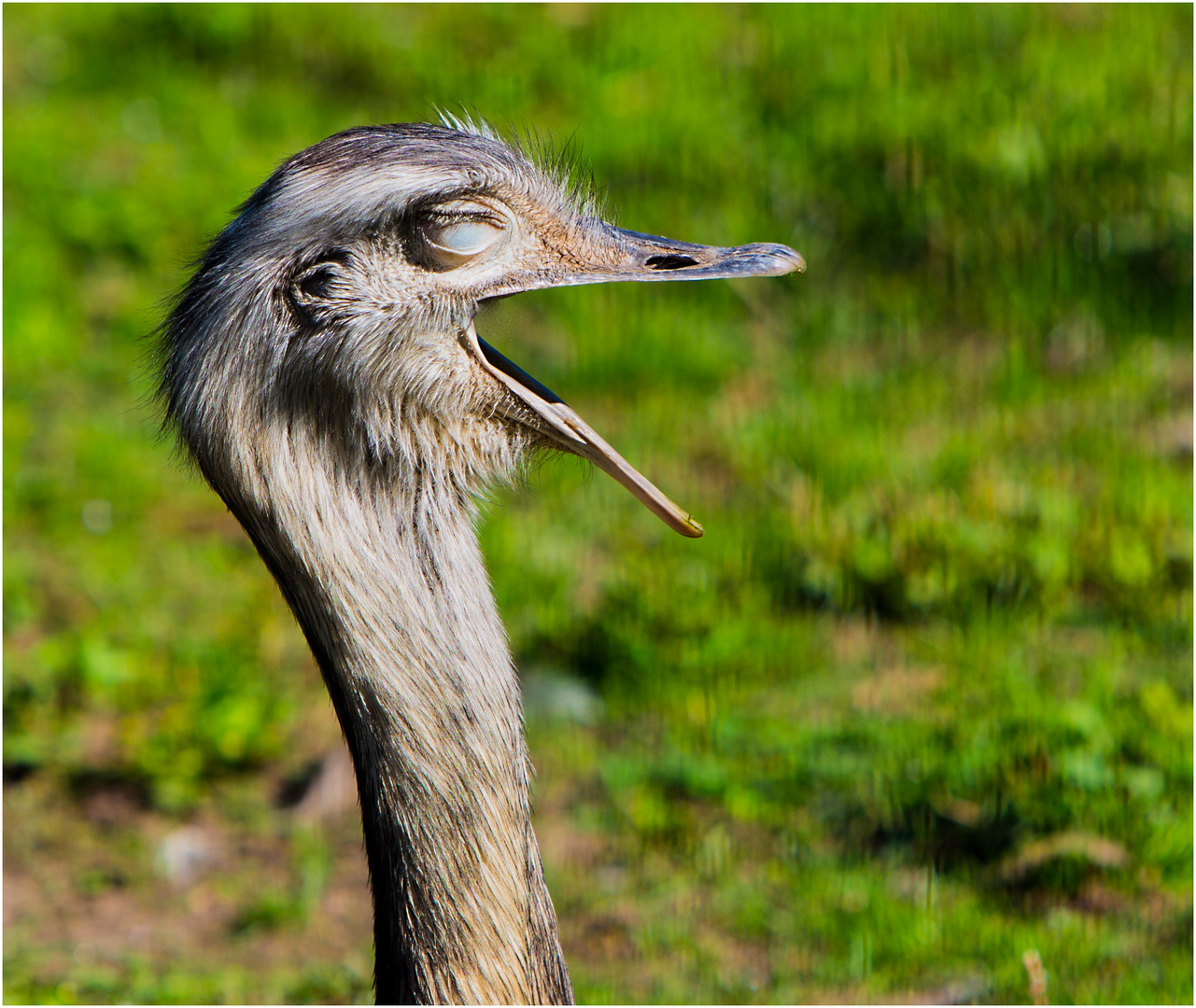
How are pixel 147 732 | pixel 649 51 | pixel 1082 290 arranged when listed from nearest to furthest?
pixel 147 732, pixel 1082 290, pixel 649 51

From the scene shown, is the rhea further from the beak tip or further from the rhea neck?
Answer: the beak tip

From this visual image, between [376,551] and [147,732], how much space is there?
194 cm

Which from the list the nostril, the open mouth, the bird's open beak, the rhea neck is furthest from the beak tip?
the rhea neck

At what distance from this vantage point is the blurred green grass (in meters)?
3.08

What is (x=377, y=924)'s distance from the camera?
2037mm

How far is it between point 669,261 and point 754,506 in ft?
6.85

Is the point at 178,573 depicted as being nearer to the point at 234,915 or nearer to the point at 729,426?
the point at 234,915

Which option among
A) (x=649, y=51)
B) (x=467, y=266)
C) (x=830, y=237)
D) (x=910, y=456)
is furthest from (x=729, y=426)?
(x=467, y=266)

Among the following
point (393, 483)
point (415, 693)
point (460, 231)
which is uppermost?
point (460, 231)

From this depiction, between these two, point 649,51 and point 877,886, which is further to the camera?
point 649,51

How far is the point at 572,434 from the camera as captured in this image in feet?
6.81

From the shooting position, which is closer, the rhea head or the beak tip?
the rhea head

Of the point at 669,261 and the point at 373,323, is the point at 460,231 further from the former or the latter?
the point at 669,261

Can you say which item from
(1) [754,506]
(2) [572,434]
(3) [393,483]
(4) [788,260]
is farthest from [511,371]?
(1) [754,506]
